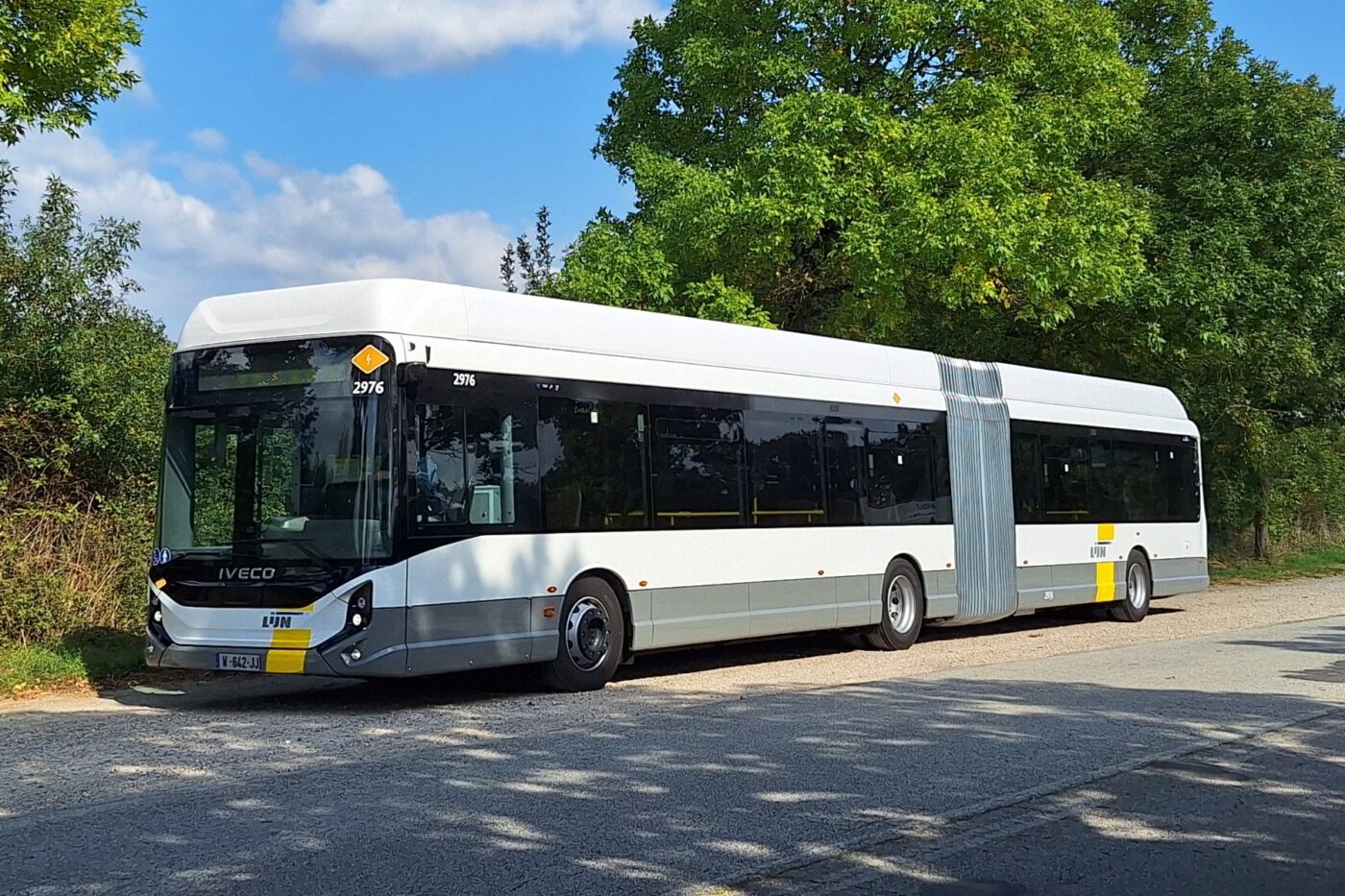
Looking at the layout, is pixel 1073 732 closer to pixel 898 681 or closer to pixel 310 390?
pixel 898 681

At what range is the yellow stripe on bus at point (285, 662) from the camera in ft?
34.0

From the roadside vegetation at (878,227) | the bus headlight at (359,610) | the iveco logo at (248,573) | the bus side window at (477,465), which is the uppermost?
the roadside vegetation at (878,227)

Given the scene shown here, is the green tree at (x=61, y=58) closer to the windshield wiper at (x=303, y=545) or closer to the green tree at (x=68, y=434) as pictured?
the green tree at (x=68, y=434)

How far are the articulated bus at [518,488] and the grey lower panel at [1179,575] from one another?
610cm

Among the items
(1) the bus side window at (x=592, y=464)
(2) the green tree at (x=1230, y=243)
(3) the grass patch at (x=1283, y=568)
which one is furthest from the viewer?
(3) the grass patch at (x=1283, y=568)

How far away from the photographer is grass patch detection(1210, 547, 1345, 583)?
→ 30.4 m

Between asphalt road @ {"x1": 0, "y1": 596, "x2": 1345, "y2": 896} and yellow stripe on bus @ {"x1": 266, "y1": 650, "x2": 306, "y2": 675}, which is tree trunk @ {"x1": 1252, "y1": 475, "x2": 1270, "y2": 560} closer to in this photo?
asphalt road @ {"x1": 0, "y1": 596, "x2": 1345, "y2": 896}

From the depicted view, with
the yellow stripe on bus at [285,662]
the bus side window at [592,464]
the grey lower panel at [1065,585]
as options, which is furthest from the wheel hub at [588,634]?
the grey lower panel at [1065,585]

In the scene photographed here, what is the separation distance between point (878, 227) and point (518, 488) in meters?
10.5

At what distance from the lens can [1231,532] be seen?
34906 millimetres

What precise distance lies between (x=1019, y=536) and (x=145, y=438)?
11135 millimetres

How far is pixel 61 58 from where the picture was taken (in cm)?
1327

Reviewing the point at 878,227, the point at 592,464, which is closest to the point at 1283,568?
the point at 878,227

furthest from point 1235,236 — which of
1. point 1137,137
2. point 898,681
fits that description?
point 898,681
